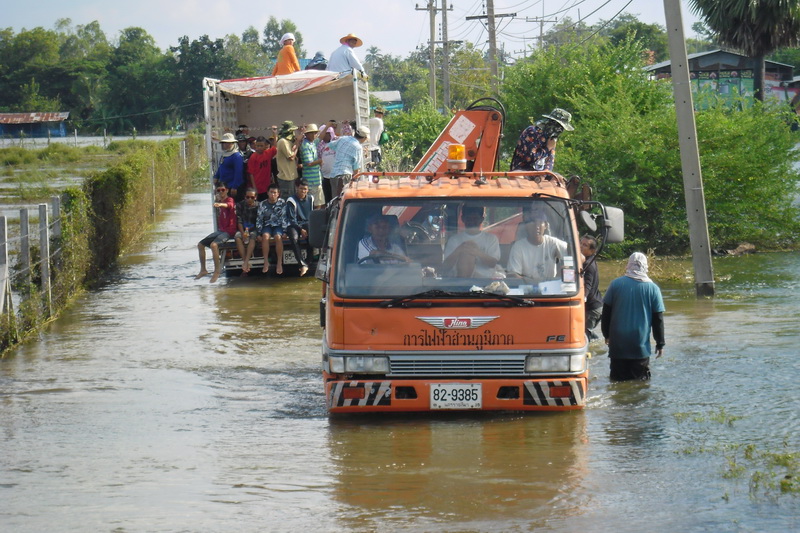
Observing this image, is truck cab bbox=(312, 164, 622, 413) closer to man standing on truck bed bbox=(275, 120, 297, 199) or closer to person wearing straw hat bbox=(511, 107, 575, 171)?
person wearing straw hat bbox=(511, 107, 575, 171)

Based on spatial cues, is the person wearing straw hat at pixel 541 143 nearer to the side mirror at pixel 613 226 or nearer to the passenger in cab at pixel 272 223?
the side mirror at pixel 613 226

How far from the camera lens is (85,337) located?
43.4ft

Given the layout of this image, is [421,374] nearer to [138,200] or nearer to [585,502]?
[585,502]

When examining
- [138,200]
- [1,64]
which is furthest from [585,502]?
[1,64]

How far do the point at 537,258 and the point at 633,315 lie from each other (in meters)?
1.59

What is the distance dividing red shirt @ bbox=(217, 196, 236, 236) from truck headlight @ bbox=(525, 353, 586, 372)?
10.0 m

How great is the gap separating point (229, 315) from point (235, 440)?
6.35 meters

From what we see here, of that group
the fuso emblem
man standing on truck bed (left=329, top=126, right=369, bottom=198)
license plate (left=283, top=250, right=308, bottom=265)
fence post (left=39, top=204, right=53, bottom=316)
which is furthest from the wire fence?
the fuso emblem

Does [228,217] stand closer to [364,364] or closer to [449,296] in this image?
[364,364]

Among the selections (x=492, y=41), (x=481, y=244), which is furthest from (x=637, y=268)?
(x=492, y=41)

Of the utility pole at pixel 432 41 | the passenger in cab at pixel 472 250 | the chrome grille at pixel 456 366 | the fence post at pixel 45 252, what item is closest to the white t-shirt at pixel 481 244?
the passenger in cab at pixel 472 250

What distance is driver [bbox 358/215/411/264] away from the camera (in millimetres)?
8641

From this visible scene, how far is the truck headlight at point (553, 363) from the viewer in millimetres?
8344

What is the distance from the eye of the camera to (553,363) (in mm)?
8359
